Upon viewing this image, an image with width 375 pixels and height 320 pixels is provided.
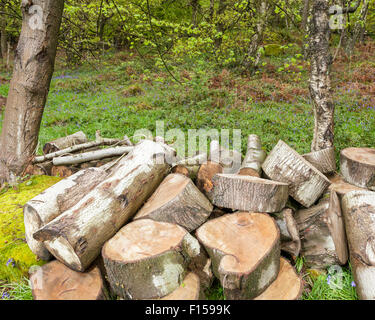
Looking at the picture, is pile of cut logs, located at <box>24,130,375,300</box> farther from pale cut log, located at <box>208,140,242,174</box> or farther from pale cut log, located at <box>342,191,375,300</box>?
pale cut log, located at <box>208,140,242,174</box>

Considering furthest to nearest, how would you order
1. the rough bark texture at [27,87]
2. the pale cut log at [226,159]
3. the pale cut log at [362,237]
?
the rough bark texture at [27,87], the pale cut log at [226,159], the pale cut log at [362,237]

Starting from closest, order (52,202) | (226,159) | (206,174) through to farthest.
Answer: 1. (52,202)
2. (206,174)
3. (226,159)

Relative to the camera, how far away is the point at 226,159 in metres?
3.73

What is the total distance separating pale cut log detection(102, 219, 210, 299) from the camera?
2248 millimetres

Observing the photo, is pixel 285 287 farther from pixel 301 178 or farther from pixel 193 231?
pixel 301 178

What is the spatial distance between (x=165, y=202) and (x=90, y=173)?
1.32m

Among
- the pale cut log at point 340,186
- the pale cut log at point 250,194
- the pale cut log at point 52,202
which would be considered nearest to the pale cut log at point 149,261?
the pale cut log at point 250,194

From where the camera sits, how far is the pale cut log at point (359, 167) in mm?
3471

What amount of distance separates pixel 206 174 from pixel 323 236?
142cm

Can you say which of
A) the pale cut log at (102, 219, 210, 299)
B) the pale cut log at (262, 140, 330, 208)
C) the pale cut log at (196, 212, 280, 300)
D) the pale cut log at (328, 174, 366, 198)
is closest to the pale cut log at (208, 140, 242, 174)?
the pale cut log at (262, 140, 330, 208)

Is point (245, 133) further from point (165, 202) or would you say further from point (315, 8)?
point (165, 202)

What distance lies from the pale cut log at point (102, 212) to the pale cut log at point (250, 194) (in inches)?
32.7

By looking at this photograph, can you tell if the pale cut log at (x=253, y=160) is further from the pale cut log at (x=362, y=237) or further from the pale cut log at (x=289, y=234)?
the pale cut log at (x=362, y=237)

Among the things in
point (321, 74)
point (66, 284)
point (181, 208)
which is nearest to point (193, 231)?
point (181, 208)
